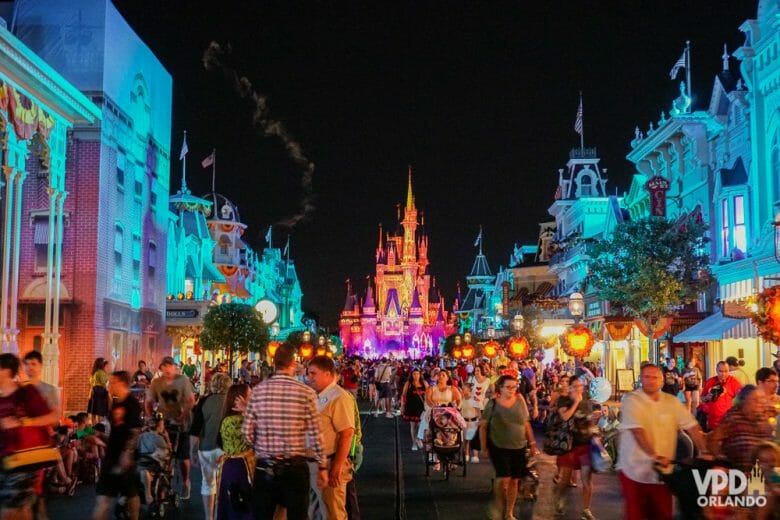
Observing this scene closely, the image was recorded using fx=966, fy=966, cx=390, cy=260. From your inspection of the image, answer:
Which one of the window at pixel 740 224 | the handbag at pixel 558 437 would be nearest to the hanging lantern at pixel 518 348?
the window at pixel 740 224

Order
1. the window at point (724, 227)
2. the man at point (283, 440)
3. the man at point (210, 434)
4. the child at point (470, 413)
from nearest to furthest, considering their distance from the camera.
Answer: the man at point (283, 440)
the man at point (210, 434)
the child at point (470, 413)
the window at point (724, 227)

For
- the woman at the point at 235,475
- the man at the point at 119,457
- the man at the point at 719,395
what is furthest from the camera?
the man at the point at 719,395

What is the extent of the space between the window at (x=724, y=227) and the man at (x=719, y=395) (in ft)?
45.9

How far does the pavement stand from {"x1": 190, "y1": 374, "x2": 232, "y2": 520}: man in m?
0.86

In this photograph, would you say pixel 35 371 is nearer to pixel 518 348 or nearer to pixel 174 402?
pixel 174 402

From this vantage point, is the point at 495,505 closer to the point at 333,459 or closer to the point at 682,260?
the point at 333,459

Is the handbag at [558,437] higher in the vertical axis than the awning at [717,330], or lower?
lower

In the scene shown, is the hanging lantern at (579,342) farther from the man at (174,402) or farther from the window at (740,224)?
the man at (174,402)

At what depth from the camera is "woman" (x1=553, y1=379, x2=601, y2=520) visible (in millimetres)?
11203

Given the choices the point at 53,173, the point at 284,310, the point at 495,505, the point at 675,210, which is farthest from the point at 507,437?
the point at 284,310

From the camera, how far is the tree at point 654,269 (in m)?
29.5

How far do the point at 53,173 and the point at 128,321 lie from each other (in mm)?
9893

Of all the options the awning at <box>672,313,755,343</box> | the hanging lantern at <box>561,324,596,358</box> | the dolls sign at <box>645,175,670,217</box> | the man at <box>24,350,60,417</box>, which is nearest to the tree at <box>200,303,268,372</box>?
the hanging lantern at <box>561,324,596,358</box>

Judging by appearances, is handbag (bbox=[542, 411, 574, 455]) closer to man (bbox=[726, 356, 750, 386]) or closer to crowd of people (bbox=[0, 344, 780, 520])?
crowd of people (bbox=[0, 344, 780, 520])
